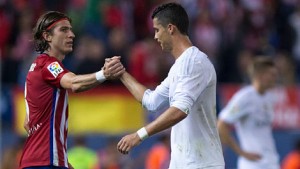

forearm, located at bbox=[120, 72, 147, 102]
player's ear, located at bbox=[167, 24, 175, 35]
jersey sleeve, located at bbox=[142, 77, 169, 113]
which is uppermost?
player's ear, located at bbox=[167, 24, 175, 35]

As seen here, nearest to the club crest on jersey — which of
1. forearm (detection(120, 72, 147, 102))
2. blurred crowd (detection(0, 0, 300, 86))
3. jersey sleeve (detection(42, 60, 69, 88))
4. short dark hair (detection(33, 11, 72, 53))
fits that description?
jersey sleeve (detection(42, 60, 69, 88))

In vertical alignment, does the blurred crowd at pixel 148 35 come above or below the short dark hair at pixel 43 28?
above

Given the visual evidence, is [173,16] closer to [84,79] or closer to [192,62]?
[192,62]

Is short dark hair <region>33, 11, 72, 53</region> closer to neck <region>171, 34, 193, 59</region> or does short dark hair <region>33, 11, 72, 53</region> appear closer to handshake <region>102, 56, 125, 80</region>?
handshake <region>102, 56, 125, 80</region>

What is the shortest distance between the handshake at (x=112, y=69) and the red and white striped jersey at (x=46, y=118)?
0.40m

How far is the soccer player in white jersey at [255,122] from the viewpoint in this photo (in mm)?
12844

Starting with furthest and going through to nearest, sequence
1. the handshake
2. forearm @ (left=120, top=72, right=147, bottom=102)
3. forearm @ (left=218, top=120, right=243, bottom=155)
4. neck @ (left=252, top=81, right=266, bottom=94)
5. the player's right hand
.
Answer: neck @ (left=252, top=81, right=266, bottom=94) → forearm @ (left=218, top=120, right=243, bottom=155) → the player's right hand → forearm @ (left=120, top=72, right=147, bottom=102) → the handshake

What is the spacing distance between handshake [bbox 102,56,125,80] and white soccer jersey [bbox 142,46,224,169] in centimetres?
56

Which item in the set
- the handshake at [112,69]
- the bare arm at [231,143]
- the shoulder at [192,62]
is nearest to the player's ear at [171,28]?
the shoulder at [192,62]

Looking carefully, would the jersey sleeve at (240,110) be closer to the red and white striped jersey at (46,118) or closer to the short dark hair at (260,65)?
the short dark hair at (260,65)

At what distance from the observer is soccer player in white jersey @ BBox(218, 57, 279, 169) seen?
42.1 feet

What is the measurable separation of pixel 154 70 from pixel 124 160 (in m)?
2.06

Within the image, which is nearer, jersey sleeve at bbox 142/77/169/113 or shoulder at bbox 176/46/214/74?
shoulder at bbox 176/46/214/74

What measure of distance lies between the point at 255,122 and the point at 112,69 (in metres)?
3.80
